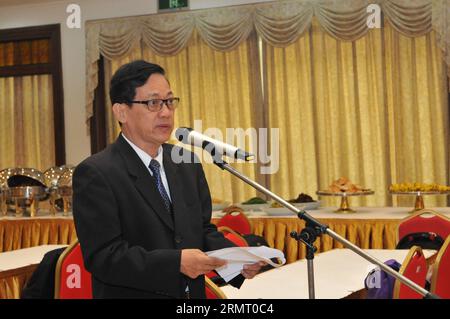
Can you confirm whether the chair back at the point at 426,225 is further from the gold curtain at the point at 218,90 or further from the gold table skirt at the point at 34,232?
the gold curtain at the point at 218,90

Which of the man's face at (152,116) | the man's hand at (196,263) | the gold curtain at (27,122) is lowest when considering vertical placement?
the man's hand at (196,263)

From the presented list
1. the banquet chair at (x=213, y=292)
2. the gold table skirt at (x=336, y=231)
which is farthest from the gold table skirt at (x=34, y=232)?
the banquet chair at (x=213, y=292)

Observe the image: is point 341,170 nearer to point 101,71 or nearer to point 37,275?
point 101,71

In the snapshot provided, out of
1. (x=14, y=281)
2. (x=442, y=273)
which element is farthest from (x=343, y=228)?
(x=14, y=281)

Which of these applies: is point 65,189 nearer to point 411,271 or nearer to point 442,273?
point 442,273

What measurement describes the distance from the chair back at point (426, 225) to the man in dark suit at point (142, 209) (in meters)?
2.44

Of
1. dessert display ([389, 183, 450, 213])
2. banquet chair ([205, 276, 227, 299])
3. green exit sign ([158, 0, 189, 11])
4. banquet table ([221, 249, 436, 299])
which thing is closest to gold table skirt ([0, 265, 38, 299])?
banquet table ([221, 249, 436, 299])

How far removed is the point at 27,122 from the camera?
27.2ft

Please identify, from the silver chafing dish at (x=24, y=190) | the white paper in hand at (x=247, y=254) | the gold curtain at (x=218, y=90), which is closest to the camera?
the white paper in hand at (x=247, y=254)

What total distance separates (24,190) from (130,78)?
15.1 feet

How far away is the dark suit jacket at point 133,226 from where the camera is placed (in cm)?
176

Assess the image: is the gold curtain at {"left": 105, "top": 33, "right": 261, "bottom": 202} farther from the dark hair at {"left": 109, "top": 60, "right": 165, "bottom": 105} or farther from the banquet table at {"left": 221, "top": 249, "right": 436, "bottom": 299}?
the dark hair at {"left": 109, "top": 60, "right": 165, "bottom": 105}

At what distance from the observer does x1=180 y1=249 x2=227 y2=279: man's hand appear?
1.74 meters

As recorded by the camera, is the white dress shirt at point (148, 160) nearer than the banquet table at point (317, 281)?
Yes
